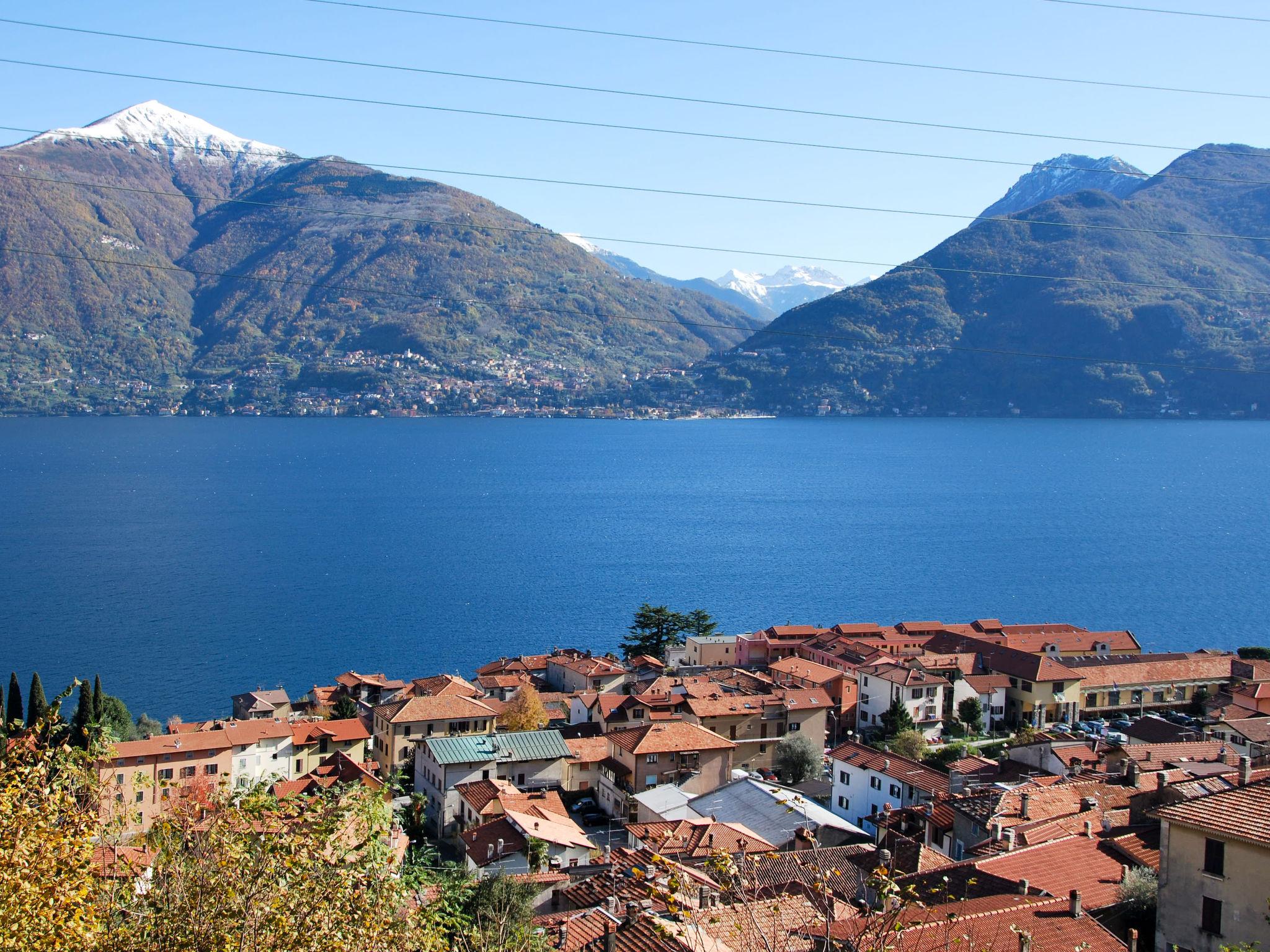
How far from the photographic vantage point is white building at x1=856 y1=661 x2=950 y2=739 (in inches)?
950

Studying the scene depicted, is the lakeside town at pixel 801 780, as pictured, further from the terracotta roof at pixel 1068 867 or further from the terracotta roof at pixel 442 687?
the terracotta roof at pixel 442 687

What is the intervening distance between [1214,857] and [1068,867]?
3.60m

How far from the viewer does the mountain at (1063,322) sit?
154 m

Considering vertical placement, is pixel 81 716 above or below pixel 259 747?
above

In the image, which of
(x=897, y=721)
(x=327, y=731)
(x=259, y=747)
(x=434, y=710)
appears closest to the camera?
(x=259, y=747)

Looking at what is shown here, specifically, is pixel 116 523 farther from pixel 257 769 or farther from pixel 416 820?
pixel 416 820

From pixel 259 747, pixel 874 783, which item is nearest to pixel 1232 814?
pixel 874 783

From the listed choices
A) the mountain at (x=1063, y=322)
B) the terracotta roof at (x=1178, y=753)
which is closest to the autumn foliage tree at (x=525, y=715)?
the terracotta roof at (x=1178, y=753)

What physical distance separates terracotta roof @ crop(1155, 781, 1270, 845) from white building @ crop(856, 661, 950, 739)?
17701mm

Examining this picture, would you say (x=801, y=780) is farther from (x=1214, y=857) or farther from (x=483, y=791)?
(x=1214, y=857)

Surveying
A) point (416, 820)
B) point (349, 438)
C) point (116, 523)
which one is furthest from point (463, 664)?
point (349, 438)

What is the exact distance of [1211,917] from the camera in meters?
6.20

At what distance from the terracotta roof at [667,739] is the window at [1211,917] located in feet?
43.6

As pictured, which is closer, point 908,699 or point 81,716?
point 81,716
